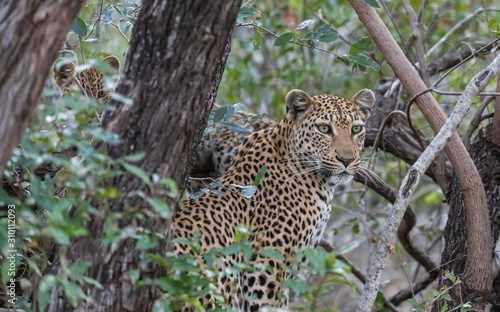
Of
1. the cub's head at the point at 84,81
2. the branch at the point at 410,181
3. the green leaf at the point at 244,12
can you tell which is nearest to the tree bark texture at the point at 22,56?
the branch at the point at 410,181

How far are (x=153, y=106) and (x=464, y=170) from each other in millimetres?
3245

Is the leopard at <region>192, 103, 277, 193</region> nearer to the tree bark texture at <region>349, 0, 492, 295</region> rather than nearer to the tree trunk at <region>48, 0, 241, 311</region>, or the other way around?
the tree bark texture at <region>349, 0, 492, 295</region>

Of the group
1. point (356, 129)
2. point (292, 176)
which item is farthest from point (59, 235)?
point (356, 129)

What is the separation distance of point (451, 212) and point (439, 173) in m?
0.90

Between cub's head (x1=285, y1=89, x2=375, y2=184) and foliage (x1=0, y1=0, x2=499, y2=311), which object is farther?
cub's head (x1=285, y1=89, x2=375, y2=184)

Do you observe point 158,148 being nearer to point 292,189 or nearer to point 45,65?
point 45,65

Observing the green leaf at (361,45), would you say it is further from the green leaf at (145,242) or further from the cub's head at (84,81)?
the green leaf at (145,242)

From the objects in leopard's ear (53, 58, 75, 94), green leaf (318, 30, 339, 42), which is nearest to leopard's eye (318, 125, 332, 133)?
green leaf (318, 30, 339, 42)

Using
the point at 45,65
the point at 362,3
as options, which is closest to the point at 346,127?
the point at 362,3

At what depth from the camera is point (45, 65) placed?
2.97 meters

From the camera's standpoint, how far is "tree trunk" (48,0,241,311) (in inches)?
141

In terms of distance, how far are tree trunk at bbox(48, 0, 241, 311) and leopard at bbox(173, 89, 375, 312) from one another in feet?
7.14

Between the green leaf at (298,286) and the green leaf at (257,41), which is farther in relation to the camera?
the green leaf at (257,41)

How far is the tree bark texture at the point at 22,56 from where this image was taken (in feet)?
9.37
